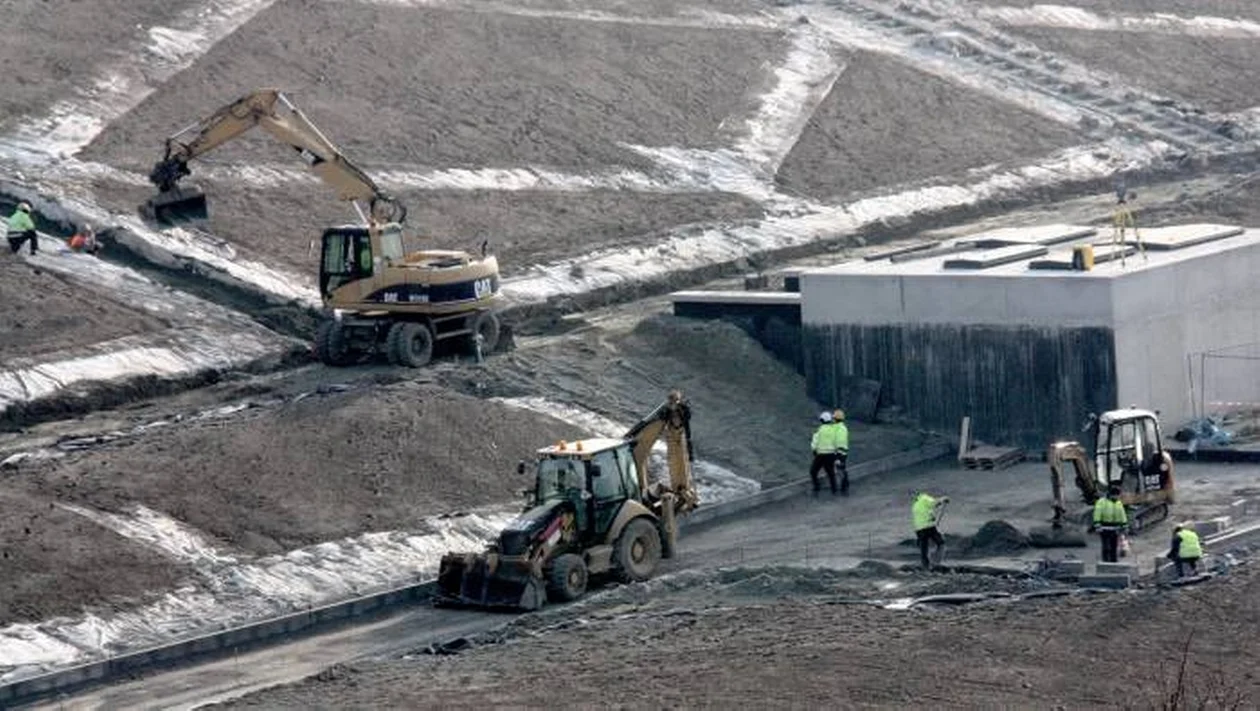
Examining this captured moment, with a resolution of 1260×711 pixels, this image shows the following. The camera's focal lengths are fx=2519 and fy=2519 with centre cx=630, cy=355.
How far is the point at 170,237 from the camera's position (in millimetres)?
45125

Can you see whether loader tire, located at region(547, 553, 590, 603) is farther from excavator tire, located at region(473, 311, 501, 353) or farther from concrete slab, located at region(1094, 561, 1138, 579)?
excavator tire, located at region(473, 311, 501, 353)

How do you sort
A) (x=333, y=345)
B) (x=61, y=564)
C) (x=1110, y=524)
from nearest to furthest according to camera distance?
(x=61, y=564)
(x=1110, y=524)
(x=333, y=345)

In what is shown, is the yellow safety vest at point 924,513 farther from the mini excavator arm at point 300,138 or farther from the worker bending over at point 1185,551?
the mini excavator arm at point 300,138

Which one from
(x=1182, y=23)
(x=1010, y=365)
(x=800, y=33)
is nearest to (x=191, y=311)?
(x=1010, y=365)

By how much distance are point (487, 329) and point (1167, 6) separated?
4191cm

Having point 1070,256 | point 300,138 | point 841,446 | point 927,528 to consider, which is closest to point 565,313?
point 300,138

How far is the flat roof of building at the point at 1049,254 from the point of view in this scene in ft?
129

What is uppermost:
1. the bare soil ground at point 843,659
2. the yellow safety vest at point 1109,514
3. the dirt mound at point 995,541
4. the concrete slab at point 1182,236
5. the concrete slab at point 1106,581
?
the concrete slab at point 1182,236

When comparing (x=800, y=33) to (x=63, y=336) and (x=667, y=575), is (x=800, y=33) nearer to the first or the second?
(x=63, y=336)

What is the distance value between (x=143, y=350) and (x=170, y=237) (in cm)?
516

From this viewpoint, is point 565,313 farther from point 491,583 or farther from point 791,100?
point 791,100

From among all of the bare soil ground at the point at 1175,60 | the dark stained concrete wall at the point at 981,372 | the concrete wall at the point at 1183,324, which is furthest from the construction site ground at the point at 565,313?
the concrete wall at the point at 1183,324

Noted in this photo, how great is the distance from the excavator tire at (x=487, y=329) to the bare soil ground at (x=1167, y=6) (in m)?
37.2

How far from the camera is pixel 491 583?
98.7 feet
